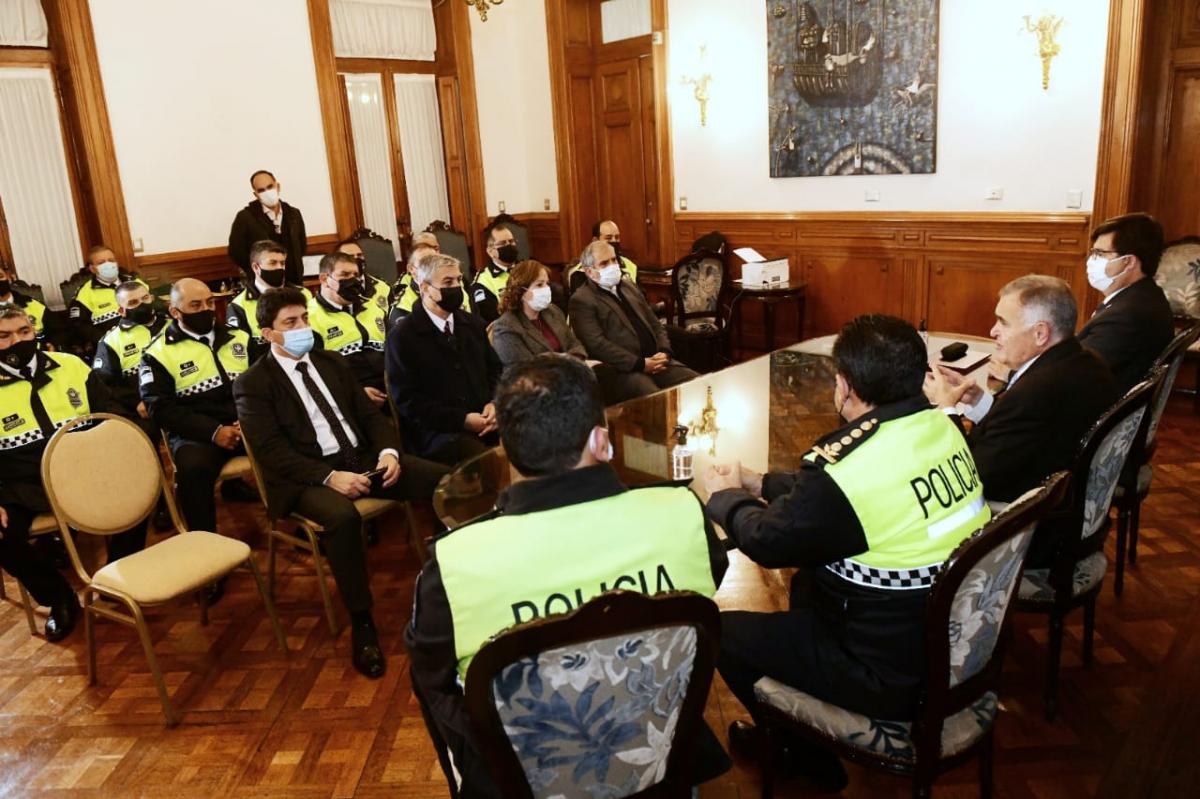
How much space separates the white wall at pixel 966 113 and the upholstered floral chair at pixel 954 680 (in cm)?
486

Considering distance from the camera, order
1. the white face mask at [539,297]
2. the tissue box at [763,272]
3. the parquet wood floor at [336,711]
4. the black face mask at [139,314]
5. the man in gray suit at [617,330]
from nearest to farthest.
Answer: the parquet wood floor at [336,711], the white face mask at [539,297], the black face mask at [139,314], the man in gray suit at [617,330], the tissue box at [763,272]

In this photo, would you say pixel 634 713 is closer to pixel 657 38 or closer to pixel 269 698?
pixel 269 698

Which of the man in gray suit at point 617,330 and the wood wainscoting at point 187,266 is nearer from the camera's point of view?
the man in gray suit at point 617,330

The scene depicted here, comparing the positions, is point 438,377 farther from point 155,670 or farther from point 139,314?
point 139,314

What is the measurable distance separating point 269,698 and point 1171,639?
2983mm

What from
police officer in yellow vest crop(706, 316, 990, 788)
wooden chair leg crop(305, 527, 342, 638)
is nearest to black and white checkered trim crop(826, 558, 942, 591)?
police officer in yellow vest crop(706, 316, 990, 788)

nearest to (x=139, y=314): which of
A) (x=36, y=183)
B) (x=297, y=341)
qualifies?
(x=297, y=341)

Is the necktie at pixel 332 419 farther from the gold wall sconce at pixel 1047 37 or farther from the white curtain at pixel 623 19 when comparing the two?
the white curtain at pixel 623 19

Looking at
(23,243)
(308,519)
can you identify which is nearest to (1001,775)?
(308,519)

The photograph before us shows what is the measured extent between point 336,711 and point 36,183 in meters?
6.16

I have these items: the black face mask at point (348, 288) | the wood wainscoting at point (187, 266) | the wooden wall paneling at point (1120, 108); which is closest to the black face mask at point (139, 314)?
the black face mask at point (348, 288)

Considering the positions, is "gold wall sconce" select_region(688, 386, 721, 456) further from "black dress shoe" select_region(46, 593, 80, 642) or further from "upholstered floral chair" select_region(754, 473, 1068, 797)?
"black dress shoe" select_region(46, 593, 80, 642)

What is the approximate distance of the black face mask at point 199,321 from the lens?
3793 mm

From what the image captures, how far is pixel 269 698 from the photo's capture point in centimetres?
284
